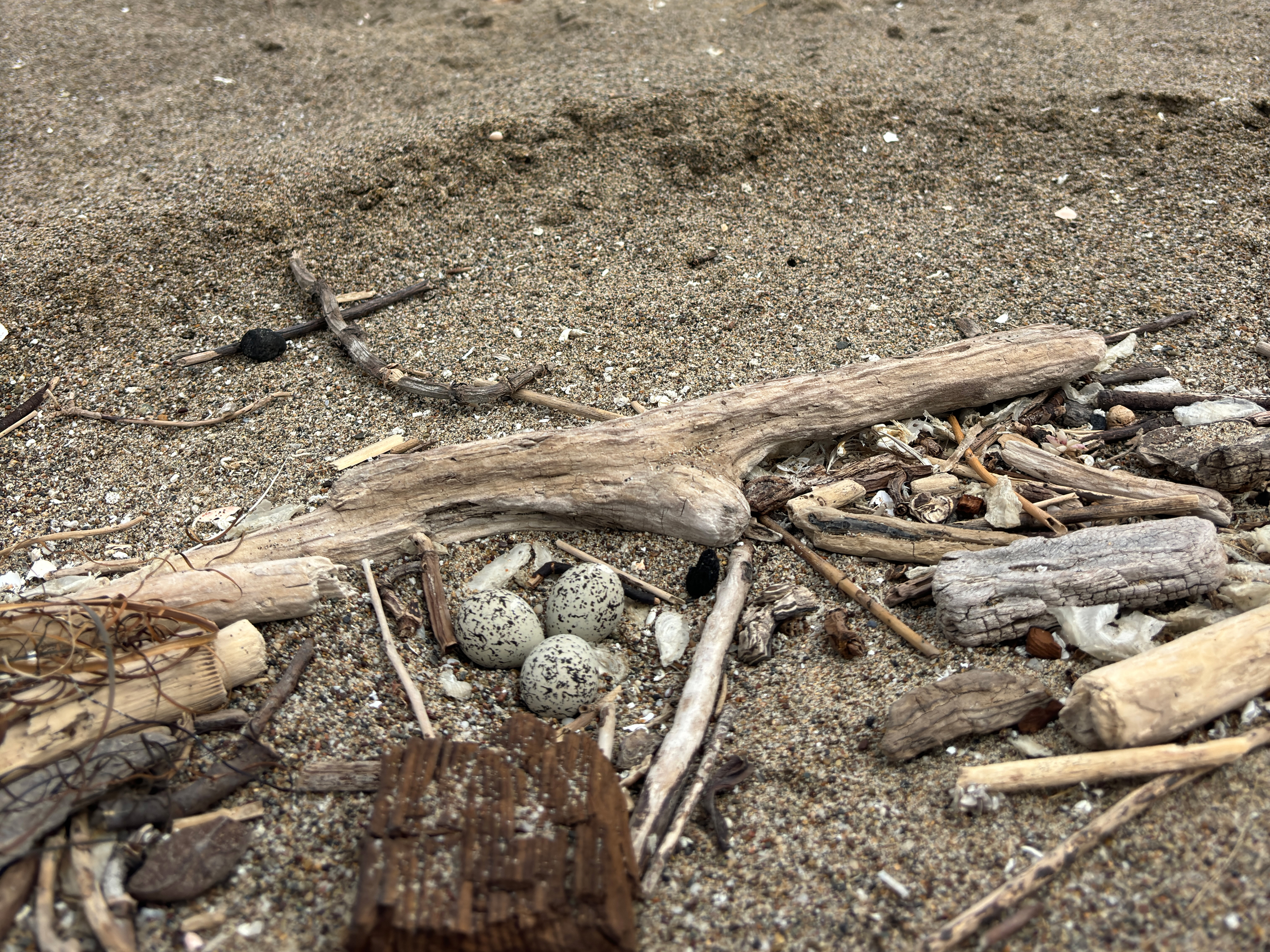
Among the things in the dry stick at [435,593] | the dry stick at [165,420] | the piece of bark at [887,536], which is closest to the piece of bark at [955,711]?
the piece of bark at [887,536]

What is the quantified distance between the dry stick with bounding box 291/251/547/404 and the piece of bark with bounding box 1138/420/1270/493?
2.85 metres

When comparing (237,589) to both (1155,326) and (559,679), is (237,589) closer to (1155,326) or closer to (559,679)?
(559,679)

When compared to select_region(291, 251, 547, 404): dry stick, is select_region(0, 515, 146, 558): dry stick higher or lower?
lower

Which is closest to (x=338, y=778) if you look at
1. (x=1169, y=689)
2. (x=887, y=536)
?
(x=887, y=536)

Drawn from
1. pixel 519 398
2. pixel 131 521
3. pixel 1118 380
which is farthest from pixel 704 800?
pixel 1118 380

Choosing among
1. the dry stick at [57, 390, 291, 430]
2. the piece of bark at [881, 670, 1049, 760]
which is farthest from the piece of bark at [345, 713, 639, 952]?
the dry stick at [57, 390, 291, 430]

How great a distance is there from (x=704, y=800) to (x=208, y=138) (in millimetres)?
5900

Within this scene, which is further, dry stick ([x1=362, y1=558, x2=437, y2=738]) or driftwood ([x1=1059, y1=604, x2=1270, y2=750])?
dry stick ([x1=362, y1=558, x2=437, y2=738])

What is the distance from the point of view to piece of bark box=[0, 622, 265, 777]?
2.37 metres

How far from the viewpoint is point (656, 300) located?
4906mm

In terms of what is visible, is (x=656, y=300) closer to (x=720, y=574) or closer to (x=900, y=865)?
(x=720, y=574)

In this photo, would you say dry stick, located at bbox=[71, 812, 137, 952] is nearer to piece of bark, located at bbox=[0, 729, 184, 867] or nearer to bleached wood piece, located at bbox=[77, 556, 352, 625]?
piece of bark, located at bbox=[0, 729, 184, 867]

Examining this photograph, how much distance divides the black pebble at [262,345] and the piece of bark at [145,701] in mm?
2138

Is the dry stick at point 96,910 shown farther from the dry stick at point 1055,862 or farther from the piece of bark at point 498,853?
the dry stick at point 1055,862
